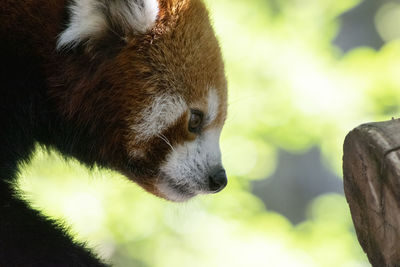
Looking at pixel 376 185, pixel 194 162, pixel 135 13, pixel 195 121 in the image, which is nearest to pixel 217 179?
pixel 194 162

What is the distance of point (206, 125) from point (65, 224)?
2.31 feet

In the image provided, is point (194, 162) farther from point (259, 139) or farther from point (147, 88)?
point (259, 139)

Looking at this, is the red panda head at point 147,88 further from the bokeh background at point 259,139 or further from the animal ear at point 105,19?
the bokeh background at point 259,139

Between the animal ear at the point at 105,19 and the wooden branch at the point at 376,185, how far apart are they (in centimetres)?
98

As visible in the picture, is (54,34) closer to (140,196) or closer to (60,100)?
(60,100)

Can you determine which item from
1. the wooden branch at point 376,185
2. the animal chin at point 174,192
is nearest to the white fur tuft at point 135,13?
the animal chin at point 174,192

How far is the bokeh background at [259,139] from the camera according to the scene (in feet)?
11.6

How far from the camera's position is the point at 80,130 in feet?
7.38

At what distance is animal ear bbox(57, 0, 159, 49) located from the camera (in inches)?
80.5

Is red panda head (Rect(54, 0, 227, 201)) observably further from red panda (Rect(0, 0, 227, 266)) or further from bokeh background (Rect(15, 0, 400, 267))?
bokeh background (Rect(15, 0, 400, 267))

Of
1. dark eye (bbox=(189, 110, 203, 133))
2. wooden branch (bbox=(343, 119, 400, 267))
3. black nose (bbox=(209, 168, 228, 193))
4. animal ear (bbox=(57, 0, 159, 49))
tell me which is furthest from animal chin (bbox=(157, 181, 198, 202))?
wooden branch (bbox=(343, 119, 400, 267))

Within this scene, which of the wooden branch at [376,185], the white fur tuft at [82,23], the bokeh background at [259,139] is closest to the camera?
the wooden branch at [376,185]

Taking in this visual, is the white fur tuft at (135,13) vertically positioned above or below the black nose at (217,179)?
above

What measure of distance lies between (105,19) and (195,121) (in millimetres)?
→ 548
